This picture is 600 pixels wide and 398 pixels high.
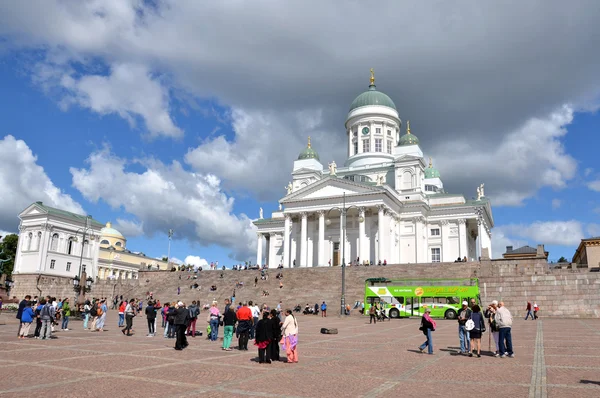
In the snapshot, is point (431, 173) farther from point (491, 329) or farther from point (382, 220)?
point (491, 329)

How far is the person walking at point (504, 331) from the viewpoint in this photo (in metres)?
15.3

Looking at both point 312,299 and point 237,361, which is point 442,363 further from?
point 312,299

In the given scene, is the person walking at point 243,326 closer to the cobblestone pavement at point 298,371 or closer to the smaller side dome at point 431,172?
the cobblestone pavement at point 298,371

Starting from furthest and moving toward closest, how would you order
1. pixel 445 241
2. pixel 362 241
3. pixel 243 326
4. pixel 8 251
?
pixel 8 251, pixel 445 241, pixel 362 241, pixel 243 326

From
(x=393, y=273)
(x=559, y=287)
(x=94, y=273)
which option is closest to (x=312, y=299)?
(x=393, y=273)

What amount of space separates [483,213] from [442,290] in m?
36.3

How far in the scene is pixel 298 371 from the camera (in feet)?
41.4

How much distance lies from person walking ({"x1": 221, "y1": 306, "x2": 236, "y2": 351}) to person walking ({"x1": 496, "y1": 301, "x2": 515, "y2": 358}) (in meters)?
8.56

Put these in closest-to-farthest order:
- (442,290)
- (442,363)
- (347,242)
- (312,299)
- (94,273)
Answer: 1. (442,363)
2. (442,290)
3. (312,299)
4. (347,242)
5. (94,273)

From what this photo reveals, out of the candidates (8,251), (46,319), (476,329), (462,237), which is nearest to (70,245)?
(8,251)

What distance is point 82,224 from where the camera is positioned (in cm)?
8694

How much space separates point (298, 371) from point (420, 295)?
2733cm

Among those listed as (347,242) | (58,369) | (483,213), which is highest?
(483,213)

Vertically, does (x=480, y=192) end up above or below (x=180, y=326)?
above
